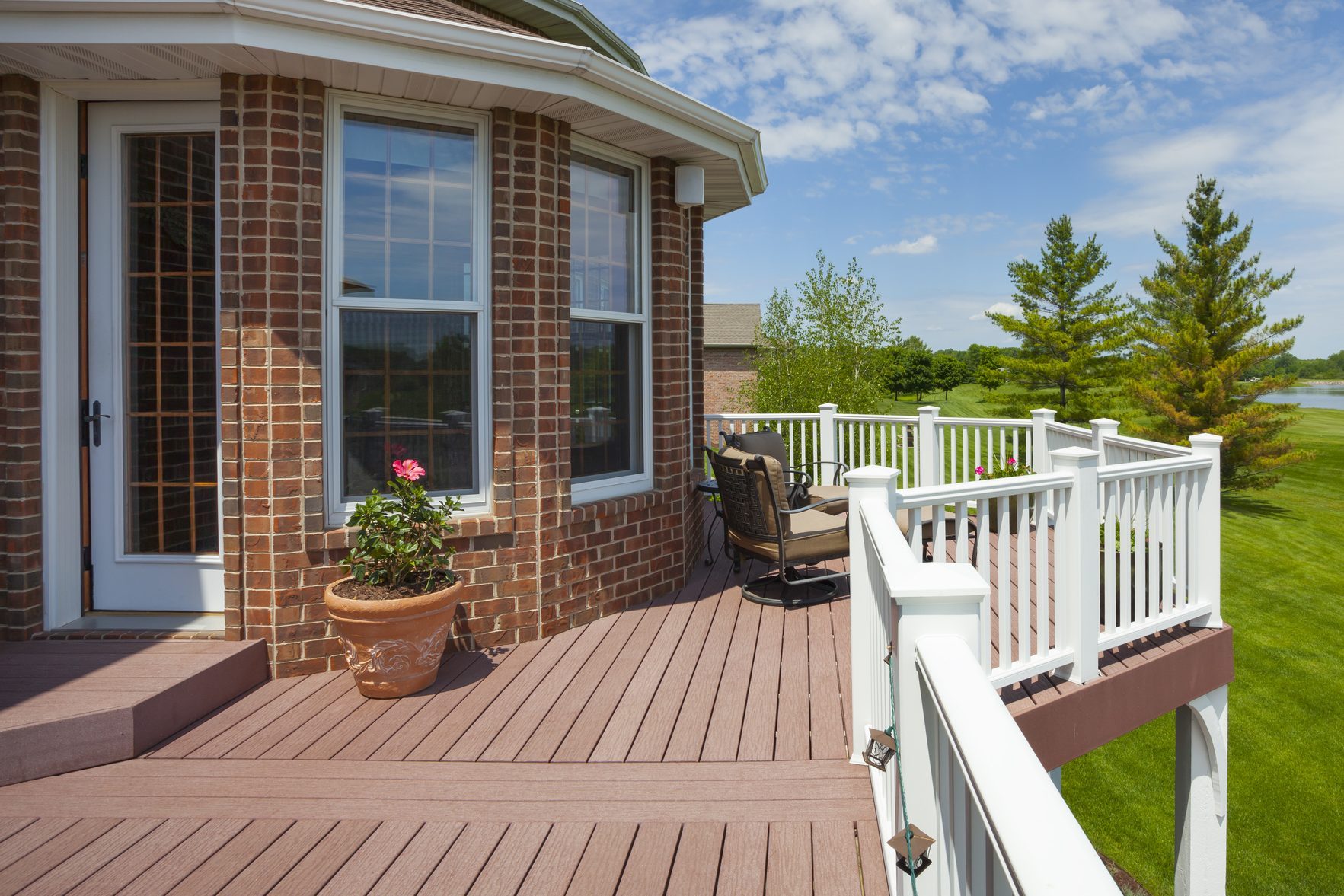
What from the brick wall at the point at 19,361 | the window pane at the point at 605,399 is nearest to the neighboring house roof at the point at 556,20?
the window pane at the point at 605,399

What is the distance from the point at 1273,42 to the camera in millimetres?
25531

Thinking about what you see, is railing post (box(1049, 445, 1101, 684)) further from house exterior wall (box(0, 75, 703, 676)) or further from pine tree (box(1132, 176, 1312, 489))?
pine tree (box(1132, 176, 1312, 489))

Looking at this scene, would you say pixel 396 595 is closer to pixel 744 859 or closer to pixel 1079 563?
pixel 744 859

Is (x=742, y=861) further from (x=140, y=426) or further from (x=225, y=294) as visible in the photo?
(x=140, y=426)

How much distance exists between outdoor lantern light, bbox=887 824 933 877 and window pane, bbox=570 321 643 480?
9.94 feet

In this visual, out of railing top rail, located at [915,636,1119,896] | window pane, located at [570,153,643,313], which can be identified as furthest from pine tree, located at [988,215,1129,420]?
railing top rail, located at [915,636,1119,896]

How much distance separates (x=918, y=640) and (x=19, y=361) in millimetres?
4112

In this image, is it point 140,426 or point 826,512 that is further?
point 826,512

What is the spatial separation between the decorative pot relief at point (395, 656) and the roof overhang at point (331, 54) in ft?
8.16

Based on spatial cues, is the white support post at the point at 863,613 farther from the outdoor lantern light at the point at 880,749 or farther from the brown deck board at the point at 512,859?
the brown deck board at the point at 512,859

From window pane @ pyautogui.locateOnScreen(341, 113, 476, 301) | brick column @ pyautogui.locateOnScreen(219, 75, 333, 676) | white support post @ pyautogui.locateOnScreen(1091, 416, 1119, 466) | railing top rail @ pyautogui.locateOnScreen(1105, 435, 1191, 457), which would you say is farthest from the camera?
white support post @ pyautogui.locateOnScreen(1091, 416, 1119, 466)

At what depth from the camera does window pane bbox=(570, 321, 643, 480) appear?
14.9 feet

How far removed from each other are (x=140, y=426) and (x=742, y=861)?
349cm

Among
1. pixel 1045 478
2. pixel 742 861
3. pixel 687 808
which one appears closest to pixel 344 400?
pixel 687 808
